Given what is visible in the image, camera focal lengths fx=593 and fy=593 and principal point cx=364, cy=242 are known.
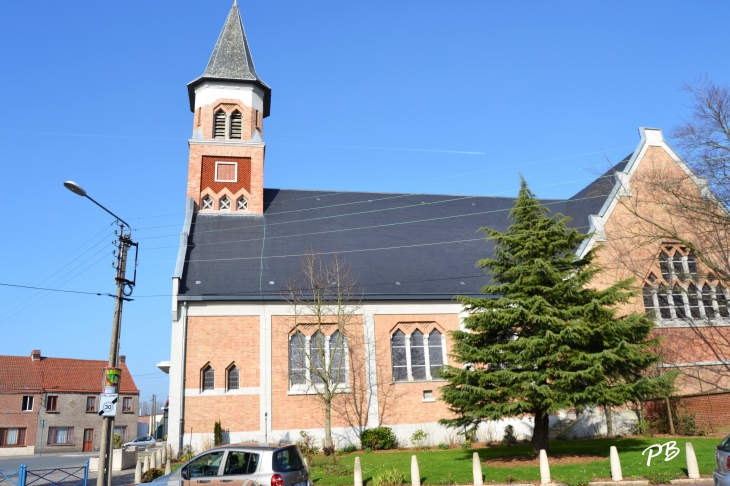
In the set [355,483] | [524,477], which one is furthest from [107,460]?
[524,477]

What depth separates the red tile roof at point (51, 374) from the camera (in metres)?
50.4

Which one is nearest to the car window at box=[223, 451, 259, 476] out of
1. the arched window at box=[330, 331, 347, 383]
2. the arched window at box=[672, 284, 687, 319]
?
the arched window at box=[330, 331, 347, 383]

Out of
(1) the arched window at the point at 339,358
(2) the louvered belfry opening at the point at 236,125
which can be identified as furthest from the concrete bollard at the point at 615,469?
(2) the louvered belfry opening at the point at 236,125

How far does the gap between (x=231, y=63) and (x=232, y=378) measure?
1800 centimetres

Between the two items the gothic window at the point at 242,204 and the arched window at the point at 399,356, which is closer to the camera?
the arched window at the point at 399,356

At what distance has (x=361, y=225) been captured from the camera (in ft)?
99.6

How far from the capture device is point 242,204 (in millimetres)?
30250

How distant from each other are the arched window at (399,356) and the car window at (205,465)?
14.1 metres

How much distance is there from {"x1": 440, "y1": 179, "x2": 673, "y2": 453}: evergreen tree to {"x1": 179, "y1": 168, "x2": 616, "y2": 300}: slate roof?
827cm

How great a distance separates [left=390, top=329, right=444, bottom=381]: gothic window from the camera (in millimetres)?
25250

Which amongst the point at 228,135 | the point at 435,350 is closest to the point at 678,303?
the point at 435,350

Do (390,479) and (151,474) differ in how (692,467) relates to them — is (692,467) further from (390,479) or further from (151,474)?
(151,474)

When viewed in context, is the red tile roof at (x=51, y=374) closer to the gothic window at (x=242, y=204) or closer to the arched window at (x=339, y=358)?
the gothic window at (x=242, y=204)

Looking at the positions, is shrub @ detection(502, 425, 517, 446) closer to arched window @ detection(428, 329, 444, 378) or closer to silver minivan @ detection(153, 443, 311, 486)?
arched window @ detection(428, 329, 444, 378)
